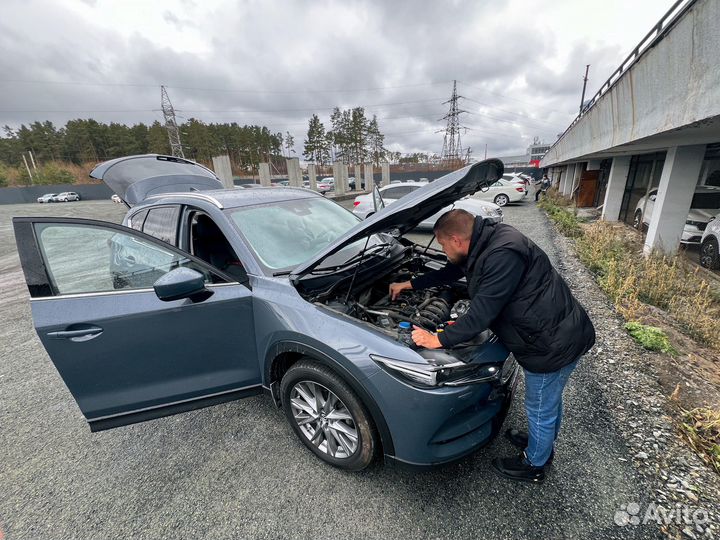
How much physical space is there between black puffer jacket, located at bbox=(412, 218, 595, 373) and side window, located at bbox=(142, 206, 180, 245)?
251 cm

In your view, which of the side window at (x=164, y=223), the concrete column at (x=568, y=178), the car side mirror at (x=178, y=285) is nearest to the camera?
the car side mirror at (x=178, y=285)

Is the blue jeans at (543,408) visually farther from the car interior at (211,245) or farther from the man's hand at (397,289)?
the car interior at (211,245)

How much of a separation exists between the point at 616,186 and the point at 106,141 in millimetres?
74037

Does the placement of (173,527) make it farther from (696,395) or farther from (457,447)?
(696,395)

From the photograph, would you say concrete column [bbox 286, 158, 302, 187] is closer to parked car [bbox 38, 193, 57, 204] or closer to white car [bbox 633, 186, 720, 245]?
white car [bbox 633, 186, 720, 245]

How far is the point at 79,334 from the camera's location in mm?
1862

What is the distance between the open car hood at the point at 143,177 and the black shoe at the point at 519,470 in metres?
4.72

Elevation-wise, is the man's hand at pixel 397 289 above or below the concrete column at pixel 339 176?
below

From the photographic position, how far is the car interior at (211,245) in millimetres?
2951

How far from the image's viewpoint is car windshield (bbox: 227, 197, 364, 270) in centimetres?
232

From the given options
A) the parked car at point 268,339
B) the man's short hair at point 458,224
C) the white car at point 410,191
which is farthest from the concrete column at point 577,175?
the man's short hair at point 458,224

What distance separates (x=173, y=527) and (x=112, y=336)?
3.85 feet

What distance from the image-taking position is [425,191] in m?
1.72

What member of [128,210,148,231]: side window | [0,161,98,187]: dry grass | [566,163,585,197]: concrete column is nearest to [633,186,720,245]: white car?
[128,210,148,231]: side window
